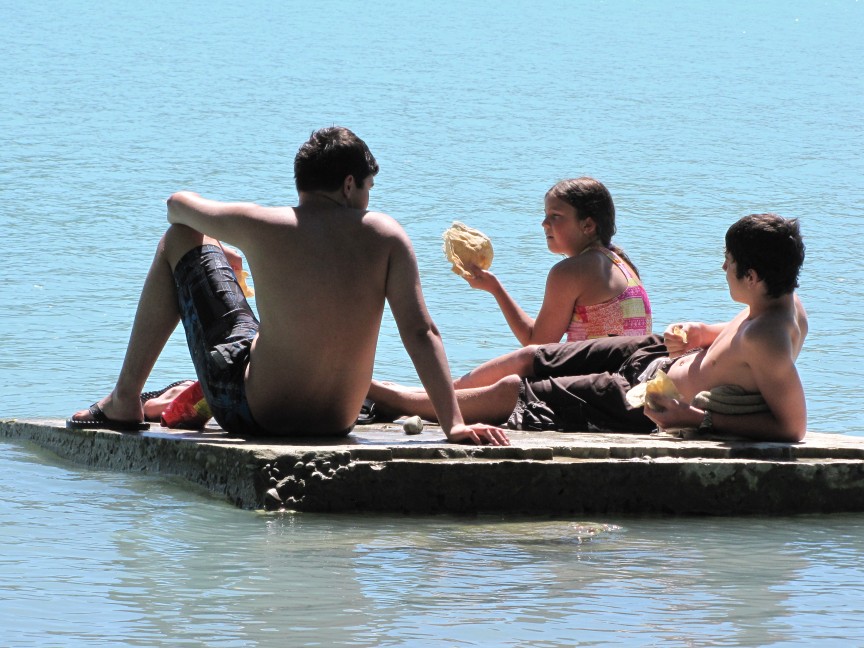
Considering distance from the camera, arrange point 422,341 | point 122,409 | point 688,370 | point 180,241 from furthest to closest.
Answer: point 122,409 < point 688,370 < point 180,241 < point 422,341

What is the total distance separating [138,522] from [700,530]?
5.48 ft

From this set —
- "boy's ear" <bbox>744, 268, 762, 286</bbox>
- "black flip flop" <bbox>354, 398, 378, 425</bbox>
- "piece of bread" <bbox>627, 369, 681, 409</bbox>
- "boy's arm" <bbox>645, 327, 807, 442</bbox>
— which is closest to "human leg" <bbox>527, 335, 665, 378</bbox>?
"piece of bread" <bbox>627, 369, 681, 409</bbox>

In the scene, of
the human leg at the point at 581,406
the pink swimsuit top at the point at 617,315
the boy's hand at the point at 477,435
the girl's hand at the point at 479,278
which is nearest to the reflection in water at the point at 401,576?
the boy's hand at the point at 477,435

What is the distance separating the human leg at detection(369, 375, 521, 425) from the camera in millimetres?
5176

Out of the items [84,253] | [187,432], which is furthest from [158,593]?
[84,253]

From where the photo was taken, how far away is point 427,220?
42.3ft

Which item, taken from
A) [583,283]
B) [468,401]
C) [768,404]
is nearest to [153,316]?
[468,401]

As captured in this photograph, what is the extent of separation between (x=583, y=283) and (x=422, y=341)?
129cm

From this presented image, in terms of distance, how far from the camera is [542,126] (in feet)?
59.0

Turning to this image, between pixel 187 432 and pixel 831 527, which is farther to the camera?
pixel 187 432

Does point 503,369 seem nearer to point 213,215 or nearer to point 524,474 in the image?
point 524,474

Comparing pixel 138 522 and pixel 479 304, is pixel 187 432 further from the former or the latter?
pixel 479 304

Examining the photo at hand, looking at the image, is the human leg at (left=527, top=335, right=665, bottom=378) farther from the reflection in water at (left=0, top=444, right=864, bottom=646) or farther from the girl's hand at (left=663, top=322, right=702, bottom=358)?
the reflection in water at (left=0, top=444, right=864, bottom=646)

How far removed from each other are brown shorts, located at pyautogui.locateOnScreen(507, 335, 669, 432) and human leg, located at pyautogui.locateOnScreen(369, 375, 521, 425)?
0.05m
